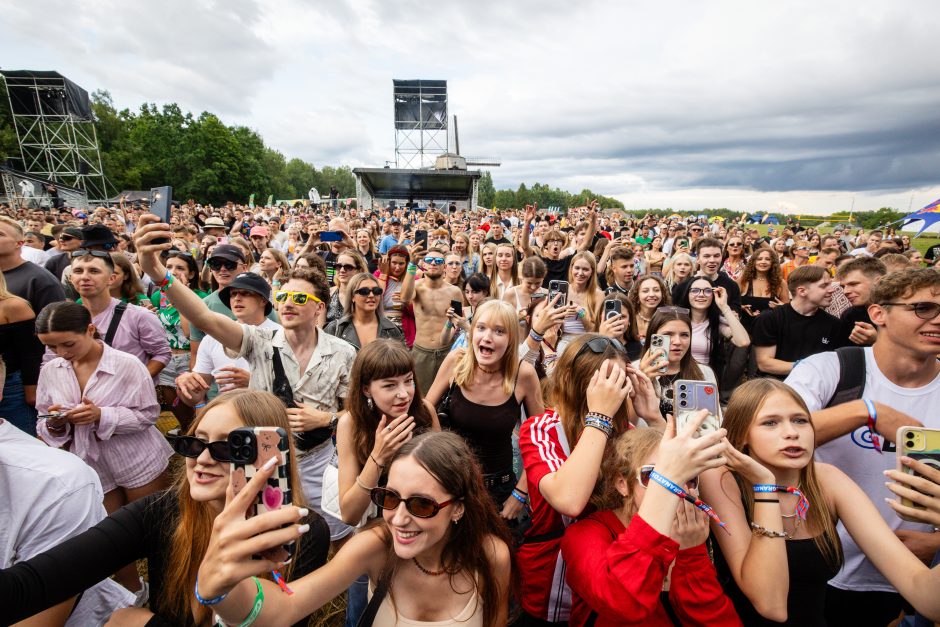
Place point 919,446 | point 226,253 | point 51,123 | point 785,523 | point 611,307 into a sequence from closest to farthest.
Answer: point 919,446
point 785,523
point 611,307
point 226,253
point 51,123

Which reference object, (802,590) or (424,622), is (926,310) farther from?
(424,622)

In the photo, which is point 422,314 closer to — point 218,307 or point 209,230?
point 218,307

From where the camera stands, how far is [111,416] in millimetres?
2738

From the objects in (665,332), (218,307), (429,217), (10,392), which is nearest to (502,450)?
(665,332)

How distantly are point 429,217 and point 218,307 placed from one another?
12753mm

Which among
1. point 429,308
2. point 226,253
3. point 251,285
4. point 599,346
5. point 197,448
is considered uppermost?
point 226,253

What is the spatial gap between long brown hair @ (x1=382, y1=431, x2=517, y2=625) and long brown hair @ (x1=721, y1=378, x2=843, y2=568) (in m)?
1.10

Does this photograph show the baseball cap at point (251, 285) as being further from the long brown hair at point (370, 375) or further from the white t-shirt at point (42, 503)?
the white t-shirt at point (42, 503)

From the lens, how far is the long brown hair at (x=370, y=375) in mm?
2447

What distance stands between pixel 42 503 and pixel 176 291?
1170 millimetres

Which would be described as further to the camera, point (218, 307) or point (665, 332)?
point (218, 307)

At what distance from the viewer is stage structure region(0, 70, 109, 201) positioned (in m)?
37.6

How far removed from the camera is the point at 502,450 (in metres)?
2.87

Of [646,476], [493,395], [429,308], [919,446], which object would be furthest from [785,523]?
[429,308]
